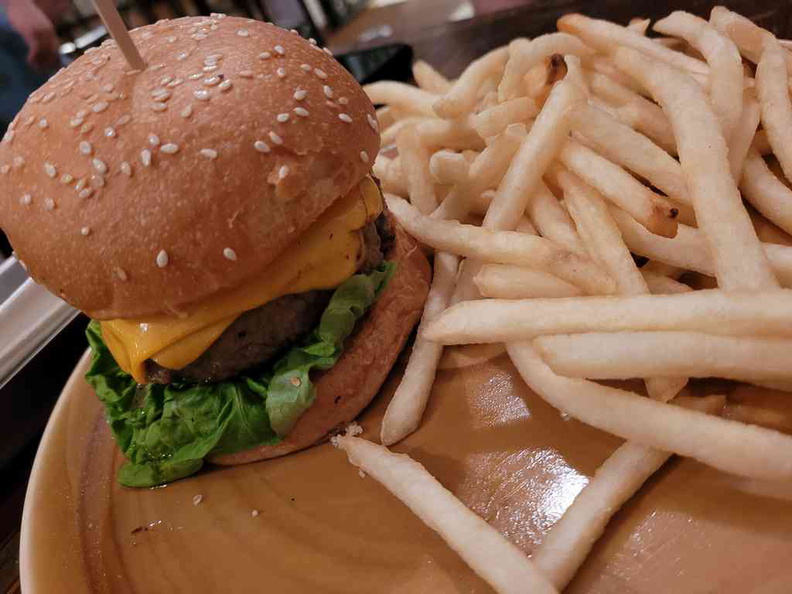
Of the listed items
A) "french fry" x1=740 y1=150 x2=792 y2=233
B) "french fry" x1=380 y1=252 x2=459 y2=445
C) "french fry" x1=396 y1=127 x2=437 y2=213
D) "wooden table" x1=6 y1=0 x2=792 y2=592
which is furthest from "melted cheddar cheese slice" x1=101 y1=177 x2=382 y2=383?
"french fry" x1=740 y1=150 x2=792 y2=233

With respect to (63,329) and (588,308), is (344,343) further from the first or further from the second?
(63,329)

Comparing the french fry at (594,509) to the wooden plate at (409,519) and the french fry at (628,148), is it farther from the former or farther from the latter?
the french fry at (628,148)

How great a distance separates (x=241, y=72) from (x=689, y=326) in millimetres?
1327

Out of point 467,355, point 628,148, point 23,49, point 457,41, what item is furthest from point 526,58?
point 23,49

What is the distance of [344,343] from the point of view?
1975mm

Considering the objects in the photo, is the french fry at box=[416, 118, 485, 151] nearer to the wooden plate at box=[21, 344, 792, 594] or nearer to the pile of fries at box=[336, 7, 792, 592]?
the pile of fries at box=[336, 7, 792, 592]

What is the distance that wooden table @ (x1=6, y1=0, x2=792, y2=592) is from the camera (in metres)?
2.45

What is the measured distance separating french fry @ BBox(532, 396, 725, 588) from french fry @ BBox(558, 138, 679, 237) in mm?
466

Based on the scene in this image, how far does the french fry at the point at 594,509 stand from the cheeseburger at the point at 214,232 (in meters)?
0.80

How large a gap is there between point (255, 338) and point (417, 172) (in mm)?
894

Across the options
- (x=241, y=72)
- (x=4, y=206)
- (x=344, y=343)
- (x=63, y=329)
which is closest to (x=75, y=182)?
(x=4, y=206)

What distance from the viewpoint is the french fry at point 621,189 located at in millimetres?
1560

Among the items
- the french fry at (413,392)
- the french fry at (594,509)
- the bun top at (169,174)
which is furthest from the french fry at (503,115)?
the french fry at (594,509)

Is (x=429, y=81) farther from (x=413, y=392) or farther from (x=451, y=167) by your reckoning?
(x=413, y=392)
